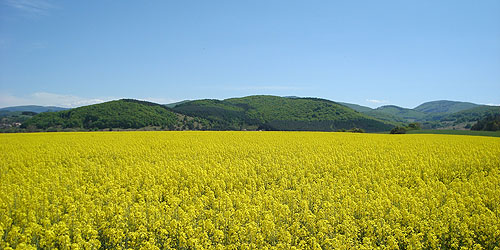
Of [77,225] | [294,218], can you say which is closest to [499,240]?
[294,218]

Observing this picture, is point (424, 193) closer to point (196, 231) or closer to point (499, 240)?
point (499, 240)

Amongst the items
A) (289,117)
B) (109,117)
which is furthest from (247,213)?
(289,117)

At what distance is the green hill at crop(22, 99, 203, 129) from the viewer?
7331 centimetres

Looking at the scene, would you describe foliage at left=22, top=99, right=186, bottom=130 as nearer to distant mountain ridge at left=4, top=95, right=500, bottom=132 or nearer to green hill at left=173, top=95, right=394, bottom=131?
distant mountain ridge at left=4, top=95, right=500, bottom=132

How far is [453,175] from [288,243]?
1124cm

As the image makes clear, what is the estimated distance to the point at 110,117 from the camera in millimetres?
82875

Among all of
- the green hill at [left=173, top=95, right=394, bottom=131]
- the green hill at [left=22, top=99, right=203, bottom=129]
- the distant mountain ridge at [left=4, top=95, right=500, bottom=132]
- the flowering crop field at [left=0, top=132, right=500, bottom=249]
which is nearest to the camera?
the flowering crop field at [left=0, top=132, right=500, bottom=249]

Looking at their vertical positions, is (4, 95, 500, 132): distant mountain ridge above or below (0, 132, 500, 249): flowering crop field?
above

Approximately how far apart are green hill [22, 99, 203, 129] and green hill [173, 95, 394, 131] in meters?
13.4

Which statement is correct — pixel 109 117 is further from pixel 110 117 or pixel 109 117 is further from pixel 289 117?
pixel 289 117

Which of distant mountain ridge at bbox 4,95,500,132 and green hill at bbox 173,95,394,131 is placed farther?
green hill at bbox 173,95,394,131

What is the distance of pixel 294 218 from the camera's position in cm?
787

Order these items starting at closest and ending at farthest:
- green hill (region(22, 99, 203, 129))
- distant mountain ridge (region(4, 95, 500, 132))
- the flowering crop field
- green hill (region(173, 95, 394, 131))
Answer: the flowering crop field, green hill (region(22, 99, 203, 129)), distant mountain ridge (region(4, 95, 500, 132)), green hill (region(173, 95, 394, 131))

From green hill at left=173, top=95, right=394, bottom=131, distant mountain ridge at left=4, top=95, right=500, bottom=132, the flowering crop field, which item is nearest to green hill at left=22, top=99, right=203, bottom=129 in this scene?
distant mountain ridge at left=4, top=95, right=500, bottom=132
